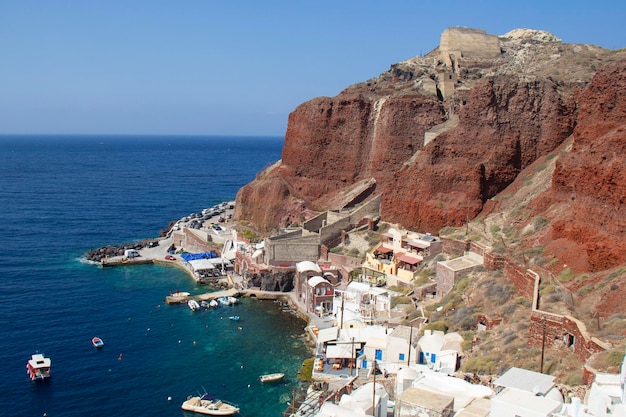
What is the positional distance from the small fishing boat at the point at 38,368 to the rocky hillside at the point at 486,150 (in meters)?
30.4

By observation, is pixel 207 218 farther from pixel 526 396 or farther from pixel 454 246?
pixel 526 396

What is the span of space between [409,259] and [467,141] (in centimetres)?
1286

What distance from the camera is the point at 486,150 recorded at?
51.8 metres

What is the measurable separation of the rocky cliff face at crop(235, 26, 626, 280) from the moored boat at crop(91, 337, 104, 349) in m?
26.5

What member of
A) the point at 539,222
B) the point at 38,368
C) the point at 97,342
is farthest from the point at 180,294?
the point at 539,222

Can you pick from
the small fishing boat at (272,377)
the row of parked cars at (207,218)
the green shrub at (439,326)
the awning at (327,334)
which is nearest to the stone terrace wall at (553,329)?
the green shrub at (439,326)

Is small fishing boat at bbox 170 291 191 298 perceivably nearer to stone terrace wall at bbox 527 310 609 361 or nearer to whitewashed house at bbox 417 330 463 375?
whitewashed house at bbox 417 330 463 375

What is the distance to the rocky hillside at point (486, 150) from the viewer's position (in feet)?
116

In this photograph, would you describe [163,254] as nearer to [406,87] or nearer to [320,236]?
[320,236]

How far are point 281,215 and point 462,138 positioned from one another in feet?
77.8

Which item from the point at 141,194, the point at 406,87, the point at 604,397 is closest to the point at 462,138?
the point at 406,87

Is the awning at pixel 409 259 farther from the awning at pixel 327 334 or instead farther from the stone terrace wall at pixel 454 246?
the awning at pixel 327 334

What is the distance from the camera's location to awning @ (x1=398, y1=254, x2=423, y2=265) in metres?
46.3

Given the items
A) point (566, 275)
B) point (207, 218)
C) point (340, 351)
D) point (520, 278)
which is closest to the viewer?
point (566, 275)
